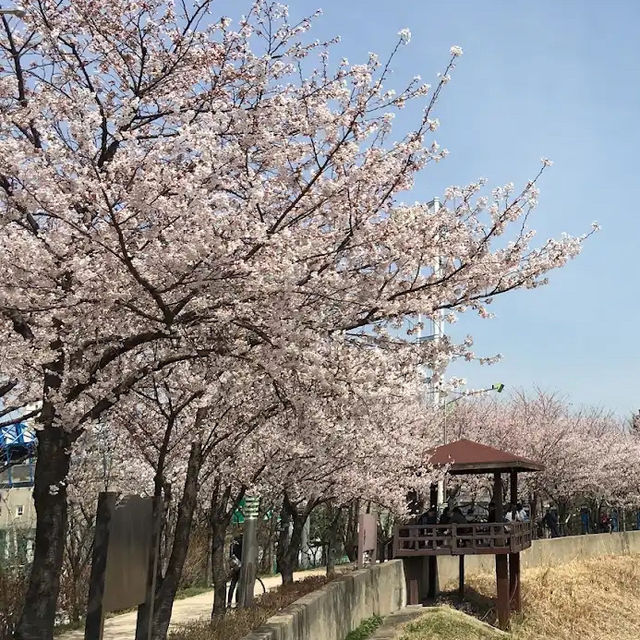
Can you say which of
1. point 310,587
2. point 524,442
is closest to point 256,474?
point 310,587

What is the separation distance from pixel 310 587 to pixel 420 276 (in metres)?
8.29

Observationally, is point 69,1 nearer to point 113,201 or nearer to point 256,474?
point 113,201

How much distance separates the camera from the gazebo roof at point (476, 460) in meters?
19.5

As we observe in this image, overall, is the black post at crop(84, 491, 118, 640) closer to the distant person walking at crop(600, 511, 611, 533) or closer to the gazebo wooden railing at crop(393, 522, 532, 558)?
the gazebo wooden railing at crop(393, 522, 532, 558)

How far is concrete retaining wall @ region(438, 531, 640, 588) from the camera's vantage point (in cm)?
2281

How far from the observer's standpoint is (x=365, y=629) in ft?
46.2

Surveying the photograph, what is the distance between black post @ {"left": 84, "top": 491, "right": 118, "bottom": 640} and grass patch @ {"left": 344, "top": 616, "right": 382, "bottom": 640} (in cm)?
852

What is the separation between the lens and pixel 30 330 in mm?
7984

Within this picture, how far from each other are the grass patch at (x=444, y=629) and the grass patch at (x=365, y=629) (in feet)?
2.29

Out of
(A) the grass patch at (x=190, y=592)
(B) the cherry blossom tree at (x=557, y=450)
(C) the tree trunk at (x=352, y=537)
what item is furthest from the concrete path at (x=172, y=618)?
(B) the cherry blossom tree at (x=557, y=450)

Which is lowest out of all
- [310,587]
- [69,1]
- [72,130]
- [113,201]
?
[310,587]

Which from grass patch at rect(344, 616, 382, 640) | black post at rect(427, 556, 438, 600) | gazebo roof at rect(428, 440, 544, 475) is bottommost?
grass patch at rect(344, 616, 382, 640)

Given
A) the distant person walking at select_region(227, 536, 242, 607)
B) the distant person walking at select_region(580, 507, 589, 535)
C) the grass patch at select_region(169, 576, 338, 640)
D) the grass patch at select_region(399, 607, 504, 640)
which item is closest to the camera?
the grass patch at select_region(169, 576, 338, 640)

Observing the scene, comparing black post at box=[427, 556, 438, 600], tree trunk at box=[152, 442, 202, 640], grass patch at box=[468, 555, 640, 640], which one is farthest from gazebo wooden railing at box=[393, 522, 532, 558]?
tree trunk at box=[152, 442, 202, 640]
